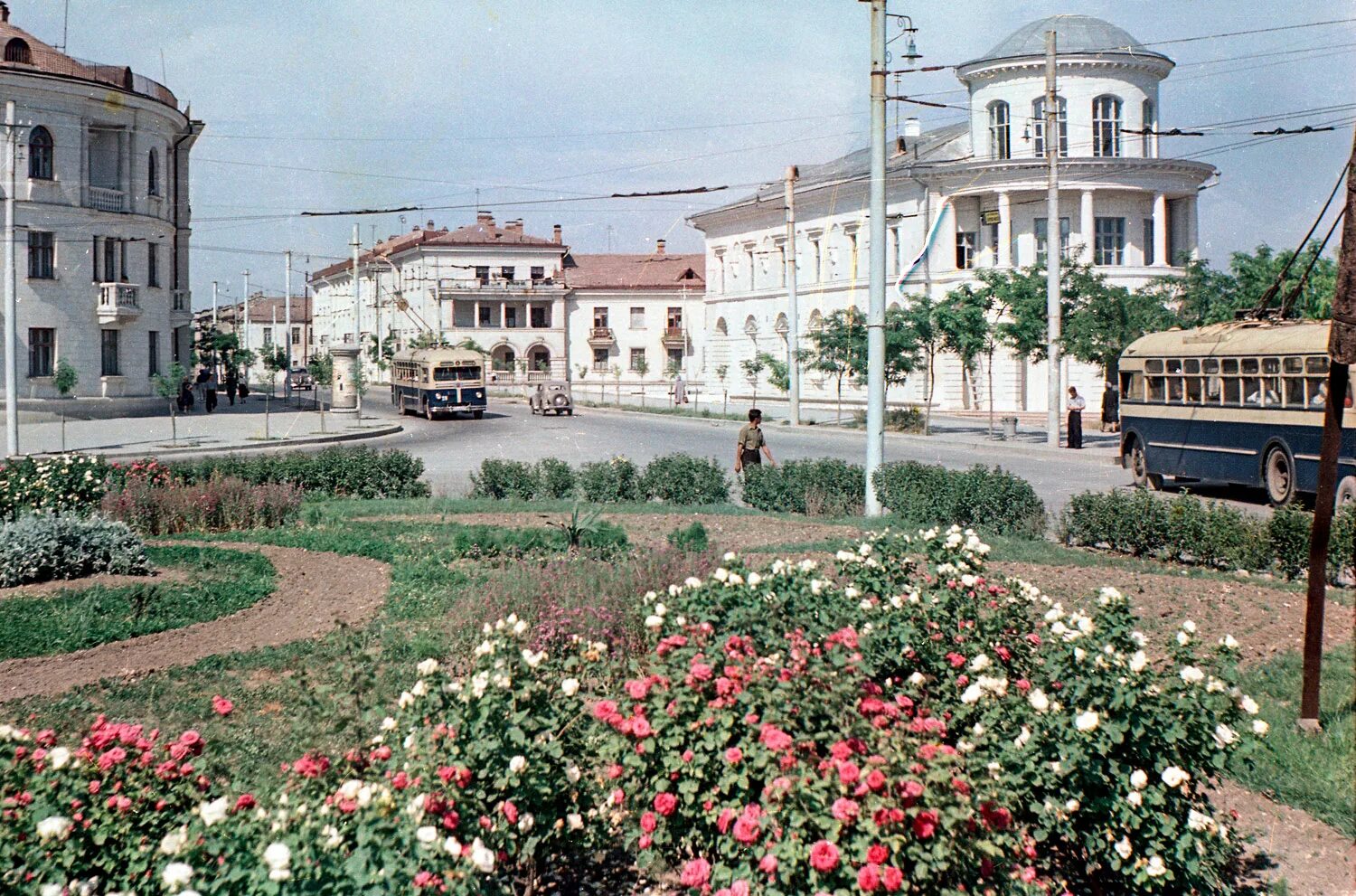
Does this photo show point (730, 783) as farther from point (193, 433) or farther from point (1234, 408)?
point (193, 433)

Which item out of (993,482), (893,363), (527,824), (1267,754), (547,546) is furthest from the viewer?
(893,363)

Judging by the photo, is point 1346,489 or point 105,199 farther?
point 105,199

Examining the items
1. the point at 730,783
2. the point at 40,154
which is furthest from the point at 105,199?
the point at 730,783

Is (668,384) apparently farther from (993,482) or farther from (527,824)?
(527,824)

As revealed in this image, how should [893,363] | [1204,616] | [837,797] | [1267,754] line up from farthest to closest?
[893,363] < [1204,616] < [1267,754] < [837,797]

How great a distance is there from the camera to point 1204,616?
32.3 ft

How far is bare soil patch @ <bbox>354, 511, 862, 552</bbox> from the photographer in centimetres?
1373

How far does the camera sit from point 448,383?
53531mm

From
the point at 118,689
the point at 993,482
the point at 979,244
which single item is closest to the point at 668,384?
the point at 979,244

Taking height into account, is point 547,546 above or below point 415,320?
below

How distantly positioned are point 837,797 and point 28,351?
4681cm

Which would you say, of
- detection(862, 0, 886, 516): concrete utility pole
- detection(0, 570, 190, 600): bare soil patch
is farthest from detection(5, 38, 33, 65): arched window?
detection(0, 570, 190, 600): bare soil patch

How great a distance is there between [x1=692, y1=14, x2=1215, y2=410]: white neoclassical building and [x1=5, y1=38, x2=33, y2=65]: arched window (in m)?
32.0

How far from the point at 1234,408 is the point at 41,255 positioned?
129 feet
